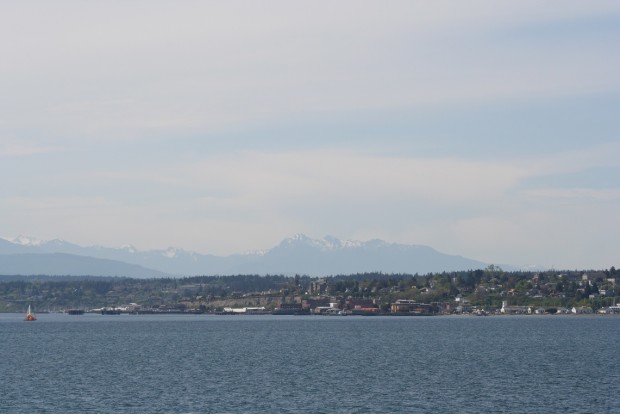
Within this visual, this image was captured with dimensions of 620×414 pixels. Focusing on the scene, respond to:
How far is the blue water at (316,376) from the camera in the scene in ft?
→ 230

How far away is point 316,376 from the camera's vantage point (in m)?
88.9

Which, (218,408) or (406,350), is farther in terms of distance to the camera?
(406,350)

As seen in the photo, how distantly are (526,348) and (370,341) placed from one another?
2681 cm

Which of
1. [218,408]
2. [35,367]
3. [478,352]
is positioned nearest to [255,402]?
[218,408]

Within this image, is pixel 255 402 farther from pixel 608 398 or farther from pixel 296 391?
pixel 608 398

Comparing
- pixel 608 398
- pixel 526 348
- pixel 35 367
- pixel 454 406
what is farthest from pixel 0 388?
pixel 526 348

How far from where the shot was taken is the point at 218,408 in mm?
68500

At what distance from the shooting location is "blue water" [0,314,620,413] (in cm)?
7025

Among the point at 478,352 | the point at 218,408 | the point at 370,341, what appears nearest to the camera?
the point at 218,408

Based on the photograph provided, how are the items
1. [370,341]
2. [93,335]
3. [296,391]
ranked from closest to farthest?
[296,391]
[370,341]
[93,335]

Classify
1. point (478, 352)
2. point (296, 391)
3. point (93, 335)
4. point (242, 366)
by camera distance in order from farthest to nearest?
point (93, 335)
point (478, 352)
point (242, 366)
point (296, 391)

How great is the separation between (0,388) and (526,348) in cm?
6797

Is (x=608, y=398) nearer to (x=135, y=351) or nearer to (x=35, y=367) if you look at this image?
(x=35, y=367)

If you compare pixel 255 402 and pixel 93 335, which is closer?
pixel 255 402
